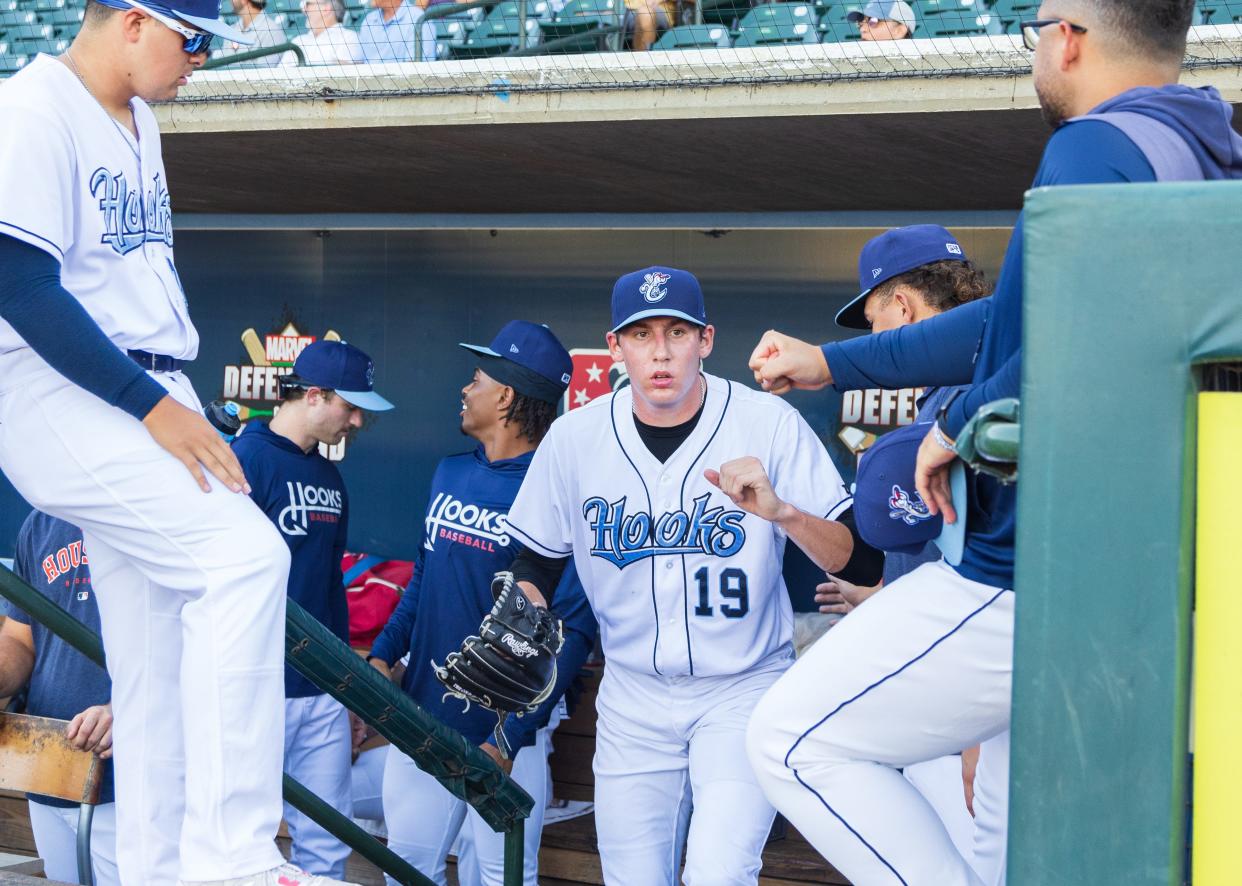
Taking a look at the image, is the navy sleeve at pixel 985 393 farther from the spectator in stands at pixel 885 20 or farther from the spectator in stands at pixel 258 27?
the spectator in stands at pixel 258 27

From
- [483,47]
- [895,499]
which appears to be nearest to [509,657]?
[895,499]

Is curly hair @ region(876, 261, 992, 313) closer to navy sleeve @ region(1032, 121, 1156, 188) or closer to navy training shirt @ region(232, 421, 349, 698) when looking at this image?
navy sleeve @ region(1032, 121, 1156, 188)

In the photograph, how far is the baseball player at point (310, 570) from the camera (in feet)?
11.0

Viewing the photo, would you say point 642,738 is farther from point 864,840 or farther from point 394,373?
point 394,373

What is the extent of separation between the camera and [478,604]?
3219 mm

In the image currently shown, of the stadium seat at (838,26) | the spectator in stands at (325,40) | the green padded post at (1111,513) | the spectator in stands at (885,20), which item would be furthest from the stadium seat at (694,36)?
the green padded post at (1111,513)

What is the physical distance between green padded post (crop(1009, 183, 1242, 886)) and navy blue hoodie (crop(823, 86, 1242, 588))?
38cm

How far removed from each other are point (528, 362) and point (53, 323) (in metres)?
2.00

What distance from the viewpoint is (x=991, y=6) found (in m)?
5.00

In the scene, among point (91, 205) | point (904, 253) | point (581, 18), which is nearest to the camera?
point (91, 205)

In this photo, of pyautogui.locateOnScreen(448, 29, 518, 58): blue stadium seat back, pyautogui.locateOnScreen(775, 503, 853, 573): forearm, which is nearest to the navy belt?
pyautogui.locateOnScreen(775, 503, 853, 573): forearm

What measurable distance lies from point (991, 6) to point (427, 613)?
3233 millimetres

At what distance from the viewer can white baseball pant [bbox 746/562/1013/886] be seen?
1443mm

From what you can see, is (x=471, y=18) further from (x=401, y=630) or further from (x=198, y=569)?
(x=198, y=569)
